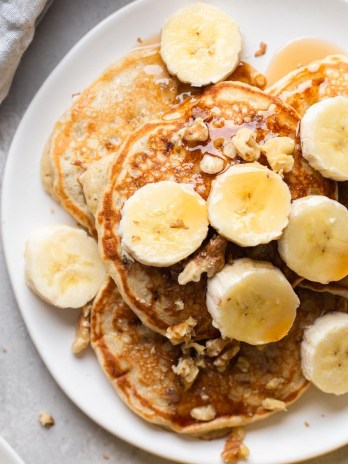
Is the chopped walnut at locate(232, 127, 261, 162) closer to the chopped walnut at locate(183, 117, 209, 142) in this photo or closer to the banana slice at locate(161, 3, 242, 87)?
the chopped walnut at locate(183, 117, 209, 142)

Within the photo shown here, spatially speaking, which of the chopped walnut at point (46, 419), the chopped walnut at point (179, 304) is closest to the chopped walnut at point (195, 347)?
the chopped walnut at point (179, 304)

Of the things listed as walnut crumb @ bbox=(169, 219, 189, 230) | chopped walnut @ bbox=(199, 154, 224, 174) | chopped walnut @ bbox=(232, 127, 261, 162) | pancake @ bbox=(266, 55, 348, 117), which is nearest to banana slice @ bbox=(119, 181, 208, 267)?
walnut crumb @ bbox=(169, 219, 189, 230)

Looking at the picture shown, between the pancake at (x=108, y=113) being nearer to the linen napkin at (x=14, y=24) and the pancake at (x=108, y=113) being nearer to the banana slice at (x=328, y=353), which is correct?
the linen napkin at (x=14, y=24)

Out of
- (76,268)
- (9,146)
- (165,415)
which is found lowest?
(165,415)

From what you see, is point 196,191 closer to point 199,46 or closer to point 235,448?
point 199,46

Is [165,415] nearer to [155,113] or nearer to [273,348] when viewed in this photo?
[273,348]

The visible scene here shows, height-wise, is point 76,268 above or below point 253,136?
below

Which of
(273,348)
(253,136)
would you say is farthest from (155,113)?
(273,348)
